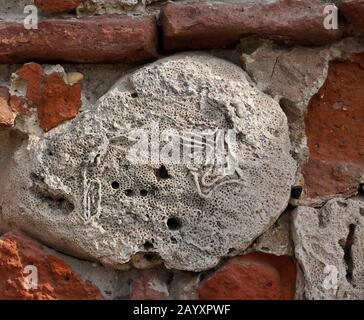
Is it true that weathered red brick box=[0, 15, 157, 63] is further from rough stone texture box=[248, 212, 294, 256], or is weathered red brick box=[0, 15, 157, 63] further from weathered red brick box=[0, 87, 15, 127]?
rough stone texture box=[248, 212, 294, 256]

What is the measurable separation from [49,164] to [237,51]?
36 cm

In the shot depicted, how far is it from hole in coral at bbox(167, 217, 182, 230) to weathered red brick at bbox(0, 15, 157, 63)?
0.90ft

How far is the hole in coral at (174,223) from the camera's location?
3.60 ft

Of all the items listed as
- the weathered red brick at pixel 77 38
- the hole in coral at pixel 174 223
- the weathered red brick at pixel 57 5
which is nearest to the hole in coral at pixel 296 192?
the hole in coral at pixel 174 223

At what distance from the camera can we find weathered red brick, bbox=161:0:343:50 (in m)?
1.12

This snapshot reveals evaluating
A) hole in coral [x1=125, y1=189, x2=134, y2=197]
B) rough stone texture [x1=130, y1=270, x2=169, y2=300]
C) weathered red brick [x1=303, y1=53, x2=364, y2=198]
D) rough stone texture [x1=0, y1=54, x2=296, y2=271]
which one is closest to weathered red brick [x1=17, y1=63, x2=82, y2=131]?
rough stone texture [x1=0, y1=54, x2=296, y2=271]

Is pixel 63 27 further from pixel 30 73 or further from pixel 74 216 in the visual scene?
pixel 74 216

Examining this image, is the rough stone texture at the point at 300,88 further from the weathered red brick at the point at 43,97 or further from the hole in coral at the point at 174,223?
the weathered red brick at the point at 43,97

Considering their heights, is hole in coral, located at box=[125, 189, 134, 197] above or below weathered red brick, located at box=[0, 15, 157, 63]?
below

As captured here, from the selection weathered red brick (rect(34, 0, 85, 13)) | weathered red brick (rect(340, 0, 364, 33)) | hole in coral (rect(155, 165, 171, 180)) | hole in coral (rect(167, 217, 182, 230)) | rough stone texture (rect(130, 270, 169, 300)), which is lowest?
rough stone texture (rect(130, 270, 169, 300))

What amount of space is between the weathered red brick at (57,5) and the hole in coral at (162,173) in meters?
0.29

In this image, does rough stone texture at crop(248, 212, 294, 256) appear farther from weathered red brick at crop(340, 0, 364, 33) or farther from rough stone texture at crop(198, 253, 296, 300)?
weathered red brick at crop(340, 0, 364, 33)

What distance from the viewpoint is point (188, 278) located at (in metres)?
1.12

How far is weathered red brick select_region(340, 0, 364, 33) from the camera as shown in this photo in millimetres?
1124
